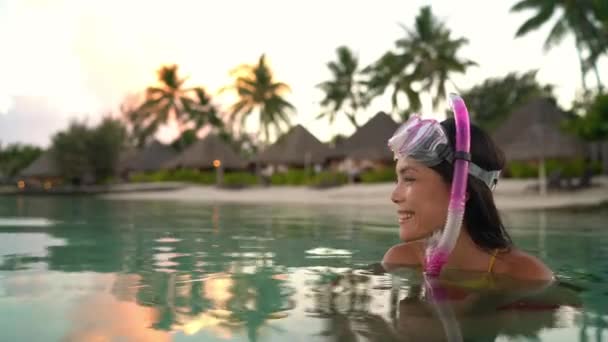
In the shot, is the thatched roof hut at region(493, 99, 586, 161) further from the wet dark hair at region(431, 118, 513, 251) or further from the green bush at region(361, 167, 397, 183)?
the wet dark hair at region(431, 118, 513, 251)

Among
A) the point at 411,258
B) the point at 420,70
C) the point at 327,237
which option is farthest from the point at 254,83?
the point at 411,258

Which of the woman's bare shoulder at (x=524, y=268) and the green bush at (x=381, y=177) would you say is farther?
the green bush at (x=381, y=177)

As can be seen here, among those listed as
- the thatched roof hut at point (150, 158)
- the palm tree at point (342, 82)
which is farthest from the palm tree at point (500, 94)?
the thatched roof hut at point (150, 158)

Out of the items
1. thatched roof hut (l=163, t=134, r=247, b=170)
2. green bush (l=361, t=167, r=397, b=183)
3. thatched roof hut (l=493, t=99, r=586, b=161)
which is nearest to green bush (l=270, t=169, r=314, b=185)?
green bush (l=361, t=167, r=397, b=183)

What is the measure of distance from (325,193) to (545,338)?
30.3 meters

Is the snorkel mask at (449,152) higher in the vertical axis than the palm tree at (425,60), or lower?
lower

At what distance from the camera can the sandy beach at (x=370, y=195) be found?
850 inches

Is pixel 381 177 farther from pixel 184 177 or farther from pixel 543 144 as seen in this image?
pixel 184 177

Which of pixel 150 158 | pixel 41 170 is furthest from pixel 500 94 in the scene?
pixel 41 170

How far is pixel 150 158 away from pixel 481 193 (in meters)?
57.0

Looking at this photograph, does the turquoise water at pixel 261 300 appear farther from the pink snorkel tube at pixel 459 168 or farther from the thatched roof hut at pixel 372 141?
the thatched roof hut at pixel 372 141

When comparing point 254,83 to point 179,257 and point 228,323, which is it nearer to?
point 179,257

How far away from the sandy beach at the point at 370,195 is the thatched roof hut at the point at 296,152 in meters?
5.89

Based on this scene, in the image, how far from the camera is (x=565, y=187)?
2445 cm
